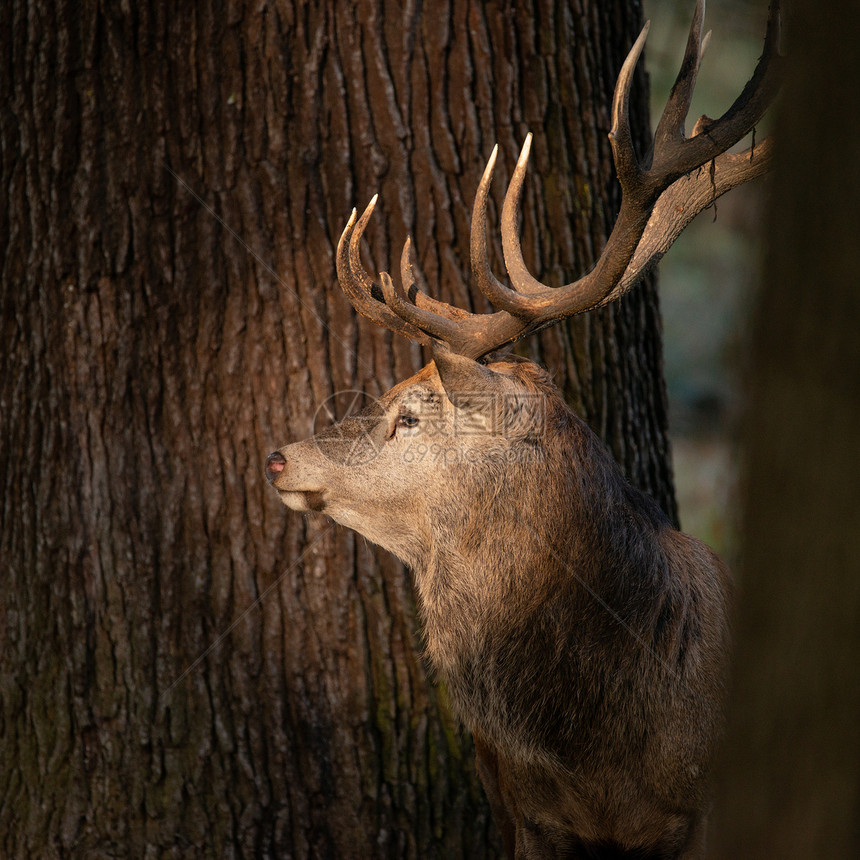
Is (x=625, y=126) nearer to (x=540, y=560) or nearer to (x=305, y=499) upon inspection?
(x=540, y=560)

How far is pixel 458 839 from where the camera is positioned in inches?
144

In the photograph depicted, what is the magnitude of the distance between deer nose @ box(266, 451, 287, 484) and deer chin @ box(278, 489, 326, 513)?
0.24 ft

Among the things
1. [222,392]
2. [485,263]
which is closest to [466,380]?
[485,263]

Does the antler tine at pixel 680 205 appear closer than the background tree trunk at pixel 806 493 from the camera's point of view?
No

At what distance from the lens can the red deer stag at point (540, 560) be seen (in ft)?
9.63

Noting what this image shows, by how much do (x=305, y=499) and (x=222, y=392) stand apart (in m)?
0.71

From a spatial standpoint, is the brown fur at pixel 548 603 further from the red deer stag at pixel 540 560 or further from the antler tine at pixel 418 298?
the antler tine at pixel 418 298

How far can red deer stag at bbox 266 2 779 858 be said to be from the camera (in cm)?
294

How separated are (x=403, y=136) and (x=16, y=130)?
1.65m

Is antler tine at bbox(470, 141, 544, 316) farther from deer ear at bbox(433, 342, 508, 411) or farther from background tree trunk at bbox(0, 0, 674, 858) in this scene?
background tree trunk at bbox(0, 0, 674, 858)

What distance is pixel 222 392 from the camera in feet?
12.1

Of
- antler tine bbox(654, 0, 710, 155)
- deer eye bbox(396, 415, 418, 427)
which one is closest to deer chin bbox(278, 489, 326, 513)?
deer eye bbox(396, 415, 418, 427)

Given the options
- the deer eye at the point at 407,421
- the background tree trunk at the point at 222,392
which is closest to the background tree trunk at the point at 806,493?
the deer eye at the point at 407,421

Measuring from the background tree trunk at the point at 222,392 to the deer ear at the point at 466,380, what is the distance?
713 millimetres
